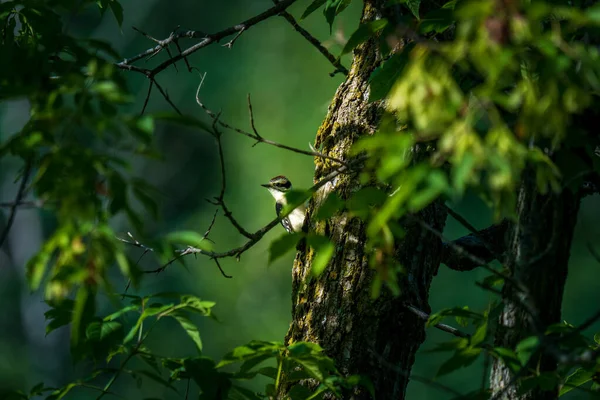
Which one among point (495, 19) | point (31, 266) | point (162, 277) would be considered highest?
point (162, 277)

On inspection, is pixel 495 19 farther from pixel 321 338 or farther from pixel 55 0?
pixel 321 338

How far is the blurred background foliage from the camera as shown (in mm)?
15445

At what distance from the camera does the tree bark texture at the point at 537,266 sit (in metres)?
1.92

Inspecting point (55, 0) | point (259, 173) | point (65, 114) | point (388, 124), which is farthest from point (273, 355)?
point (259, 173)

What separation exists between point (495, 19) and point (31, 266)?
0.88 meters

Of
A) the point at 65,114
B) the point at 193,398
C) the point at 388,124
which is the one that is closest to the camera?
the point at 65,114

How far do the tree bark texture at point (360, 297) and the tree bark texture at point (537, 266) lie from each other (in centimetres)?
57

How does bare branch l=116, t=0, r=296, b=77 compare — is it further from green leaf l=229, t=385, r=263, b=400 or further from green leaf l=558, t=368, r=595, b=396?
green leaf l=558, t=368, r=595, b=396

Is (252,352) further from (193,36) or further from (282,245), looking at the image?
(193,36)

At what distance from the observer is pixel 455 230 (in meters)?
16.0

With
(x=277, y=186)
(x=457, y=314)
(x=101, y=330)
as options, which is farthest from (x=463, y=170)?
(x=277, y=186)

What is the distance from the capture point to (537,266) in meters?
1.91

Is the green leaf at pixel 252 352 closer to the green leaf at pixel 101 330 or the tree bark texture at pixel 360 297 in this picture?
the green leaf at pixel 101 330

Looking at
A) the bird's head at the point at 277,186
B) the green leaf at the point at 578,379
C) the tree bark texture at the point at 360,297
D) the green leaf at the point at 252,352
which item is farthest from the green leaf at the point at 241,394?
the bird's head at the point at 277,186
